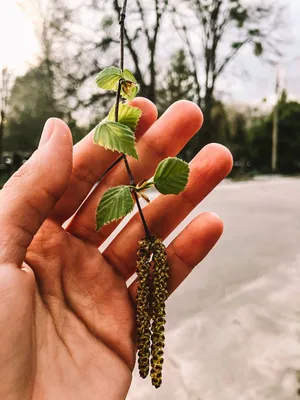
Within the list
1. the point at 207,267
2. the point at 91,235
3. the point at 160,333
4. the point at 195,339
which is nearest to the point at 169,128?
the point at 91,235

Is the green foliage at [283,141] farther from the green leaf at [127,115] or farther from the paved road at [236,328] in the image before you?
the green leaf at [127,115]

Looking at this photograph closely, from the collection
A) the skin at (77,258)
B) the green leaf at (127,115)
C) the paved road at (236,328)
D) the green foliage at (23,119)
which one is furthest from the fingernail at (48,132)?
the green foliage at (23,119)

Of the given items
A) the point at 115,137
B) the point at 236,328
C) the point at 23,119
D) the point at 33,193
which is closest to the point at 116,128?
the point at 115,137

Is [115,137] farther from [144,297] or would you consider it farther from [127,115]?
[144,297]

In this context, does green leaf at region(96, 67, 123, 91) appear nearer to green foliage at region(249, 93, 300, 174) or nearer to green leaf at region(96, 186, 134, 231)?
green leaf at region(96, 186, 134, 231)

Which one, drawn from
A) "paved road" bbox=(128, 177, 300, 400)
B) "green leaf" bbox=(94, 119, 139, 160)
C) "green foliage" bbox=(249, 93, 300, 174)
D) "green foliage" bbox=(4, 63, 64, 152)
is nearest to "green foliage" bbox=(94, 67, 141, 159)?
"green leaf" bbox=(94, 119, 139, 160)

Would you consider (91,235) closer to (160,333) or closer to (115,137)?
(160,333)
